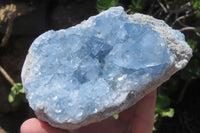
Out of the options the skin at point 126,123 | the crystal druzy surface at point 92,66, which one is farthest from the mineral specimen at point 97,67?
the skin at point 126,123

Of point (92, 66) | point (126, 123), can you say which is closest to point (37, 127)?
point (92, 66)

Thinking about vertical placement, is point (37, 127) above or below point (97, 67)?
below

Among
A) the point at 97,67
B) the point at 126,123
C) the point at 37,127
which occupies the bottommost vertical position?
the point at 126,123

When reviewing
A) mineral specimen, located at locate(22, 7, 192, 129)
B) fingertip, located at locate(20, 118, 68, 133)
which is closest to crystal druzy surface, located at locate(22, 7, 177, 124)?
mineral specimen, located at locate(22, 7, 192, 129)

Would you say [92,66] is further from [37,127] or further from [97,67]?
[37,127]

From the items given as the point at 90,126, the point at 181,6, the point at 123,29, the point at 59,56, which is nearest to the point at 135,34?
the point at 123,29

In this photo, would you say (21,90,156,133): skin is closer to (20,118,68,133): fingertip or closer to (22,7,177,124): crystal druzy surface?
(20,118,68,133): fingertip

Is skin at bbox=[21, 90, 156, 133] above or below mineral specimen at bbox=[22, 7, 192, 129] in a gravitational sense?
below

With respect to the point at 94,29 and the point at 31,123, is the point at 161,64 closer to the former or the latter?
the point at 94,29
